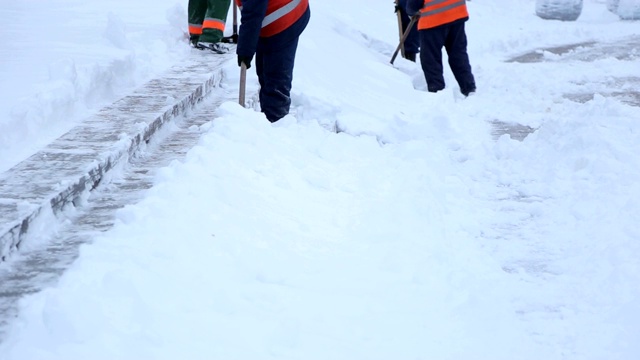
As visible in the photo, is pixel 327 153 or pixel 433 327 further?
pixel 327 153

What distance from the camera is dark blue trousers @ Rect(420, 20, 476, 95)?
7.93 m

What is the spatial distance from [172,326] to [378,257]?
47.1 inches

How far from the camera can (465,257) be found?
351cm

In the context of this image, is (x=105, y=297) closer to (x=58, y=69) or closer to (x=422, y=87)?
(x=58, y=69)

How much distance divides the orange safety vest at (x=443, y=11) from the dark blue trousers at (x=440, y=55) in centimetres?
6

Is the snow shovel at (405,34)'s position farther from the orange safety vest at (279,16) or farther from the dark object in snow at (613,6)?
the dark object in snow at (613,6)

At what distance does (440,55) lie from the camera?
7938 mm

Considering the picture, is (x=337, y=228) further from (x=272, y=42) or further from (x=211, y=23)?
(x=211, y=23)

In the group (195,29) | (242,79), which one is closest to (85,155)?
(242,79)

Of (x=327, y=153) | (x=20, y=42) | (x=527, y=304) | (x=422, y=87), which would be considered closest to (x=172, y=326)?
(x=527, y=304)

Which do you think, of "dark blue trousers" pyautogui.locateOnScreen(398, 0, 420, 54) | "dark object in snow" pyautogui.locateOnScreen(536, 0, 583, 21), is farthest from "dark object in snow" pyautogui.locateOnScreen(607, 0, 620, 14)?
"dark blue trousers" pyautogui.locateOnScreen(398, 0, 420, 54)

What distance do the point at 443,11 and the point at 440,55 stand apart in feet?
1.33

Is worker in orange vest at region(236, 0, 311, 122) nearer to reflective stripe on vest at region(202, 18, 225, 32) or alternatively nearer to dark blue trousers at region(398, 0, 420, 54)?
reflective stripe on vest at region(202, 18, 225, 32)

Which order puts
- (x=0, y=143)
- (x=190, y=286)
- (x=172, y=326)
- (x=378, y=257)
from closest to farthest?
1. (x=172, y=326)
2. (x=190, y=286)
3. (x=378, y=257)
4. (x=0, y=143)
